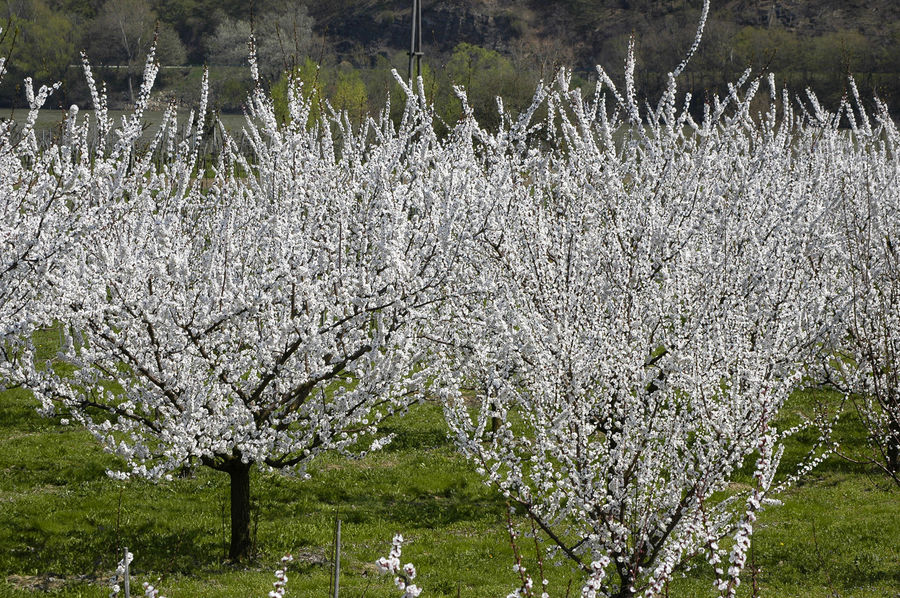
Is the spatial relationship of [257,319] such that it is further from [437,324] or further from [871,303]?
[871,303]

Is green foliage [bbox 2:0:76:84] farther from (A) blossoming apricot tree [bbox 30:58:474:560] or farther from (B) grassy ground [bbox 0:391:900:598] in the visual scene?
(A) blossoming apricot tree [bbox 30:58:474:560]

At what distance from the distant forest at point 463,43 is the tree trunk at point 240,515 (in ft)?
32.0

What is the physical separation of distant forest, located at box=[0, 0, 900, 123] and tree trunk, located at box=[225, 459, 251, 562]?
977 cm

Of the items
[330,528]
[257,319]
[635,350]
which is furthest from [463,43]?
[635,350]

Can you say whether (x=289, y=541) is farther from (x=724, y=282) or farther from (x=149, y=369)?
(x=724, y=282)

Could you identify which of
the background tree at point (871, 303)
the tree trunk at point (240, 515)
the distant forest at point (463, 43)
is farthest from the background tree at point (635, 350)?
the distant forest at point (463, 43)

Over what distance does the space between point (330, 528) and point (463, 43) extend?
227 ft

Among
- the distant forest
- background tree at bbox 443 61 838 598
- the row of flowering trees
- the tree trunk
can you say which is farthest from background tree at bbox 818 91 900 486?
the tree trunk

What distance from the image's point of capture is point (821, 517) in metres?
10.9

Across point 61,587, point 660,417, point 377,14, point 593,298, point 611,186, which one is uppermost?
point 377,14

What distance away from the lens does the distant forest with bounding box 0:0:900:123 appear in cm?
4562

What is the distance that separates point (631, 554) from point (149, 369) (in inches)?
181

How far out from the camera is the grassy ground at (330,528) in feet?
27.9

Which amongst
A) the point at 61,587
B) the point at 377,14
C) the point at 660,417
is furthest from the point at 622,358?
the point at 377,14
